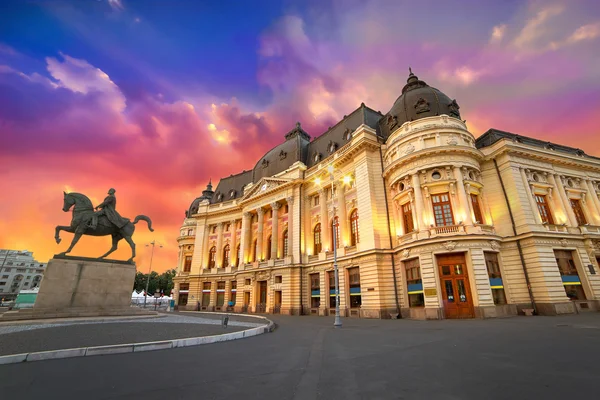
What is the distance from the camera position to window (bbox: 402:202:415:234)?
26.4 metres

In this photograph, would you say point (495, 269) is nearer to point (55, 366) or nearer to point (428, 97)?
point (428, 97)

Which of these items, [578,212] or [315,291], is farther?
[315,291]

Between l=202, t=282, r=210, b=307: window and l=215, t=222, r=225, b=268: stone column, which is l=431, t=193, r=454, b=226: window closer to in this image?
l=215, t=222, r=225, b=268: stone column

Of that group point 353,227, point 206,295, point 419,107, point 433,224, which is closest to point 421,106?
point 419,107

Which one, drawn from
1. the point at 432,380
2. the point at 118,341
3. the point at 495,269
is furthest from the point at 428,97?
the point at 118,341

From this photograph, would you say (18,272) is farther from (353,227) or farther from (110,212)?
(353,227)

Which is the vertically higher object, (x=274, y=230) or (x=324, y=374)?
(x=274, y=230)

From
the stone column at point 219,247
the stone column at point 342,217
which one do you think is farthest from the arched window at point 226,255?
the stone column at point 342,217

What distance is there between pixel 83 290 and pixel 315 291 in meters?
22.9

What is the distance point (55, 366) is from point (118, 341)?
2.84m

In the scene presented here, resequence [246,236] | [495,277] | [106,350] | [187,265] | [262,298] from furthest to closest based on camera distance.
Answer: [187,265], [246,236], [262,298], [495,277], [106,350]

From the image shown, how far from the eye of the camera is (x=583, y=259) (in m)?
25.4

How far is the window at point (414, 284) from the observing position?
938 inches

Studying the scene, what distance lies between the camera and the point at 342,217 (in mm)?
31547
